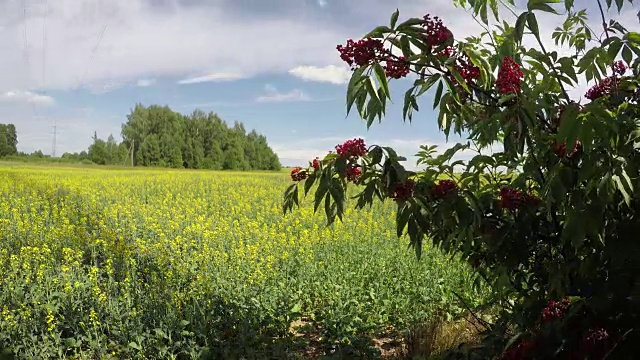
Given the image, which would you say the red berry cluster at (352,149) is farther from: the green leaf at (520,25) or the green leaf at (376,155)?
the green leaf at (520,25)

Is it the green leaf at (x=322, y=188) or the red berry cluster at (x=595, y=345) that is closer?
the red berry cluster at (x=595, y=345)

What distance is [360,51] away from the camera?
1.68 meters

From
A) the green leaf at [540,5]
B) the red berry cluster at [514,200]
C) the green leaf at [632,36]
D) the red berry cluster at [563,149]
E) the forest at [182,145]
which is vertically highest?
the forest at [182,145]

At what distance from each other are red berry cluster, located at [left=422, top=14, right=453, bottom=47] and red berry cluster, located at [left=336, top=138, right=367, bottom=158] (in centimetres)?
45

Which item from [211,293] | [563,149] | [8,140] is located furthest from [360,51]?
[8,140]

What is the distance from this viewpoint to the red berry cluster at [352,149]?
1.89 meters

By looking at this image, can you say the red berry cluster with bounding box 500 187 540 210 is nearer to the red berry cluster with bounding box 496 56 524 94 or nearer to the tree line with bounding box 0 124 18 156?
the red berry cluster with bounding box 496 56 524 94

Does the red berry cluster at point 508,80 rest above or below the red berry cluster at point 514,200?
above

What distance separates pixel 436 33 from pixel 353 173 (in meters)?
0.61

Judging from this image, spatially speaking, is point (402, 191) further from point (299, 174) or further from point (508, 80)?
point (508, 80)

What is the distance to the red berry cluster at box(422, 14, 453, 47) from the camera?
5.70ft

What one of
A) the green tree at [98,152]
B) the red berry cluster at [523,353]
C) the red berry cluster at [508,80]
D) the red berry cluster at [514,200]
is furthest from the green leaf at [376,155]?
the green tree at [98,152]

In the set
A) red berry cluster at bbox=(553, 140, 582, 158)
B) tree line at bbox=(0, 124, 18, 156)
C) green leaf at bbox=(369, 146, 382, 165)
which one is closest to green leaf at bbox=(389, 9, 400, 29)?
green leaf at bbox=(369, 146, 382, 165)

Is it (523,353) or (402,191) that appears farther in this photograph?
(402,191)
